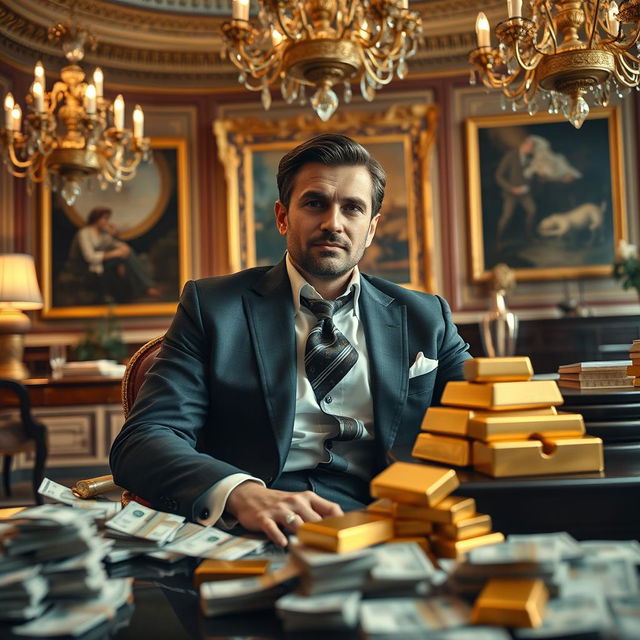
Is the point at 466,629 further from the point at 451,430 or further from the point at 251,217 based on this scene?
the point at 251,217

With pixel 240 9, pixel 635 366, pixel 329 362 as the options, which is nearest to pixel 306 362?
pixel 329 362

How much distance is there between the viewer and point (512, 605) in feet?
2.33

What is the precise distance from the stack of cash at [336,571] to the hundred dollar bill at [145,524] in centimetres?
40

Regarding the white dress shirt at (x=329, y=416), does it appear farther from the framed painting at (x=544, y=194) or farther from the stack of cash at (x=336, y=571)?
A: the framed painting at (x=544, y=194)

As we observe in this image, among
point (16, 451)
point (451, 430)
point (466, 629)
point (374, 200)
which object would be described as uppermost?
point (374, 200)

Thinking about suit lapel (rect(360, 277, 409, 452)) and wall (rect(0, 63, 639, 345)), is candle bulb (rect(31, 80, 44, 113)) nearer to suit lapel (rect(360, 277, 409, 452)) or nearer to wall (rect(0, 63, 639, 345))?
wall (rect(0, 63, 639, 345))

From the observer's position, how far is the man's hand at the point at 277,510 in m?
1.22

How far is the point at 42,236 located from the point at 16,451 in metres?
2.74

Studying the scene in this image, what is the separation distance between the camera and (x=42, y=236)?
6.75m

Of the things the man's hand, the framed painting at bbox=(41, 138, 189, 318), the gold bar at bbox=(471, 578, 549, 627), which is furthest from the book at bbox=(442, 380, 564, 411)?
the framed painting at bbox=(41, 138, 189, 318)

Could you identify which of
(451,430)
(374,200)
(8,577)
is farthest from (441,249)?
(8,577)

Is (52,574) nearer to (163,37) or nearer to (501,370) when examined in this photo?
(501,370)

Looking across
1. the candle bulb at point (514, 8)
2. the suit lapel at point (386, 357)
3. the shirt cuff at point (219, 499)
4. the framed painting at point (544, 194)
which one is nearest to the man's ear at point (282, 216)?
the suit lapel at point (386, 357)

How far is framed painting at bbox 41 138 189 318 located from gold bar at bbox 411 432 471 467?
5.87 metres
